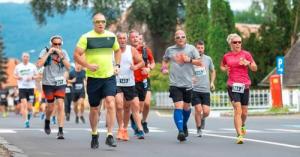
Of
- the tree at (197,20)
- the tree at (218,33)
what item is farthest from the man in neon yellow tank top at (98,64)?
the tree at (197,20)

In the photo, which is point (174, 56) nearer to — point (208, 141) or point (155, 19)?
point (208, 141)

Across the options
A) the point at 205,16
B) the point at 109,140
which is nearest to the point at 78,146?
the point at 109,140

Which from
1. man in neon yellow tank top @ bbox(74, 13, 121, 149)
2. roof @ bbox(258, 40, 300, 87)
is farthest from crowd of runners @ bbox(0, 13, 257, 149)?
roof @ bbox(258, 40, 300, 87)

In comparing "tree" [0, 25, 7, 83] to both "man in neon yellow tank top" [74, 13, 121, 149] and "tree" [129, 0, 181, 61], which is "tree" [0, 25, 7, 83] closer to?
"tree" [129, 0, 181, 61]

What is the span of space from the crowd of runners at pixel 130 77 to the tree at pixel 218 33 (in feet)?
107

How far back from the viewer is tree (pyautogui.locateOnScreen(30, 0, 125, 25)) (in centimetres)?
5859

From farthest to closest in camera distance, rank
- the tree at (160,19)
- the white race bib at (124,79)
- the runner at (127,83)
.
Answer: the tree at (160,19), the white race bib at (124,79), the runner at (127,83)

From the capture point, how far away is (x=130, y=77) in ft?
52.5

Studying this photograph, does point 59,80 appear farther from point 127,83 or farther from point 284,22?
point 284,22

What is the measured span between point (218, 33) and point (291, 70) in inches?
212

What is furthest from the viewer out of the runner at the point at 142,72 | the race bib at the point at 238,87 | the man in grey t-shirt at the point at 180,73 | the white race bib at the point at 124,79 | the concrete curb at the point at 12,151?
the runner at the point at 142,72

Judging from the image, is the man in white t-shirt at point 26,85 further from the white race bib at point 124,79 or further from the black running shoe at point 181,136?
the black running shoe at point 181,136

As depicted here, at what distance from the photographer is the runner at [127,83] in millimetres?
15852

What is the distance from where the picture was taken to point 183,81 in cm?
1554
